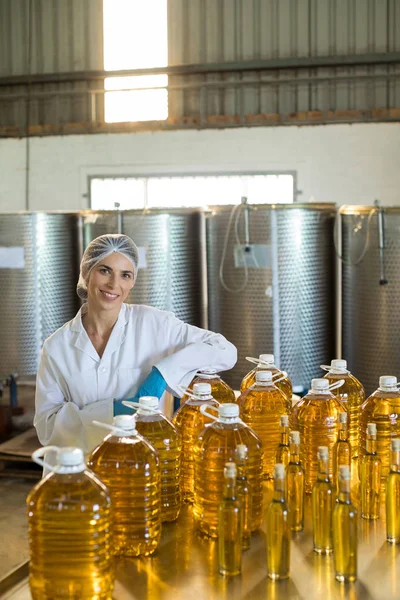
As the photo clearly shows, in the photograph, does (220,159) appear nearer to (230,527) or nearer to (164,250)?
(164,250)

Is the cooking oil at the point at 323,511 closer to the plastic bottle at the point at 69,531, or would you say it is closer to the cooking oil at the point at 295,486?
the cooking oil at the point at 295,486

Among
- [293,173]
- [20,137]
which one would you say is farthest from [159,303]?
[20,137]

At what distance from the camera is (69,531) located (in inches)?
48.6

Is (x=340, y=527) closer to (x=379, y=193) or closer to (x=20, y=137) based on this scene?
(x=379, y=193)

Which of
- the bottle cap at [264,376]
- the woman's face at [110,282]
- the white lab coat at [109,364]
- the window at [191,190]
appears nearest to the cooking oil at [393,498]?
the bottle cap at [264,376]

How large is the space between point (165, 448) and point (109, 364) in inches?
23.6

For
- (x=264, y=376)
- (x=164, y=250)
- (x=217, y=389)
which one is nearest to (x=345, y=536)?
(x=264, y=376)

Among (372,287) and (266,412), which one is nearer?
(266,412)

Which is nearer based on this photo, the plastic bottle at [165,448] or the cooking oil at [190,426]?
the plastic bottle at [165,448]

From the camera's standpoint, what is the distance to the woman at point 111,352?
216 cm

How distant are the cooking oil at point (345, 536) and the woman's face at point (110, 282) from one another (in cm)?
108

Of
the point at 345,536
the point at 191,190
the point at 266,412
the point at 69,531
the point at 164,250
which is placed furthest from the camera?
the point at 191,190

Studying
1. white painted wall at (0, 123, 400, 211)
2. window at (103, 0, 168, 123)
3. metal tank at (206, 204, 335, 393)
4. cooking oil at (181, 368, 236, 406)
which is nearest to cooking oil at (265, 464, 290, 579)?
cooking oil at (181, 368, 236, 406)

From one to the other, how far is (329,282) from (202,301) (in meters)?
0.85
